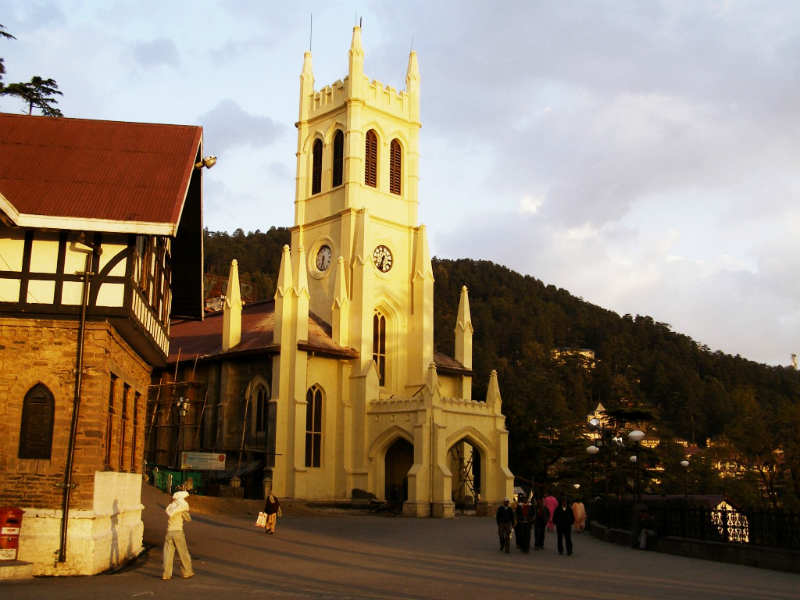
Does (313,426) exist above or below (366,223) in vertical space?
below

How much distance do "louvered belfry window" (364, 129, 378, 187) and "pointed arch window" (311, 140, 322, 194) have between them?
320 cm

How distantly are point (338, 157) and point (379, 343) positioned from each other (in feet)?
37.9

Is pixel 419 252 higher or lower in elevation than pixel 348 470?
higher

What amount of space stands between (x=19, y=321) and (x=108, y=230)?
2353 mm

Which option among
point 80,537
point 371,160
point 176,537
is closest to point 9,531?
point 80,537

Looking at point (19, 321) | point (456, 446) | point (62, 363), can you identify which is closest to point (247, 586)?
point (62, 363)

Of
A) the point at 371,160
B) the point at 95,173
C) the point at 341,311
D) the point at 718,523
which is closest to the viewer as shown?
the point at 95,173

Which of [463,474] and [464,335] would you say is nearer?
[463,474]

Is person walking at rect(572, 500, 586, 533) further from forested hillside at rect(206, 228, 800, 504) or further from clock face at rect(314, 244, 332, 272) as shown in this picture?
forested hillside at rect(206, 228, 800, 504)

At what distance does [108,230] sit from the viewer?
1577cm

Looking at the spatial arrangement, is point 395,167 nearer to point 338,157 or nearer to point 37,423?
point 338,157

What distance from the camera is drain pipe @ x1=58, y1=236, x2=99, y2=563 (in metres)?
15.3

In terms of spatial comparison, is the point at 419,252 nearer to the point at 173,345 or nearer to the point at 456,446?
the point at 456,446

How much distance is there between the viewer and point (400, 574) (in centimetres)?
1638
